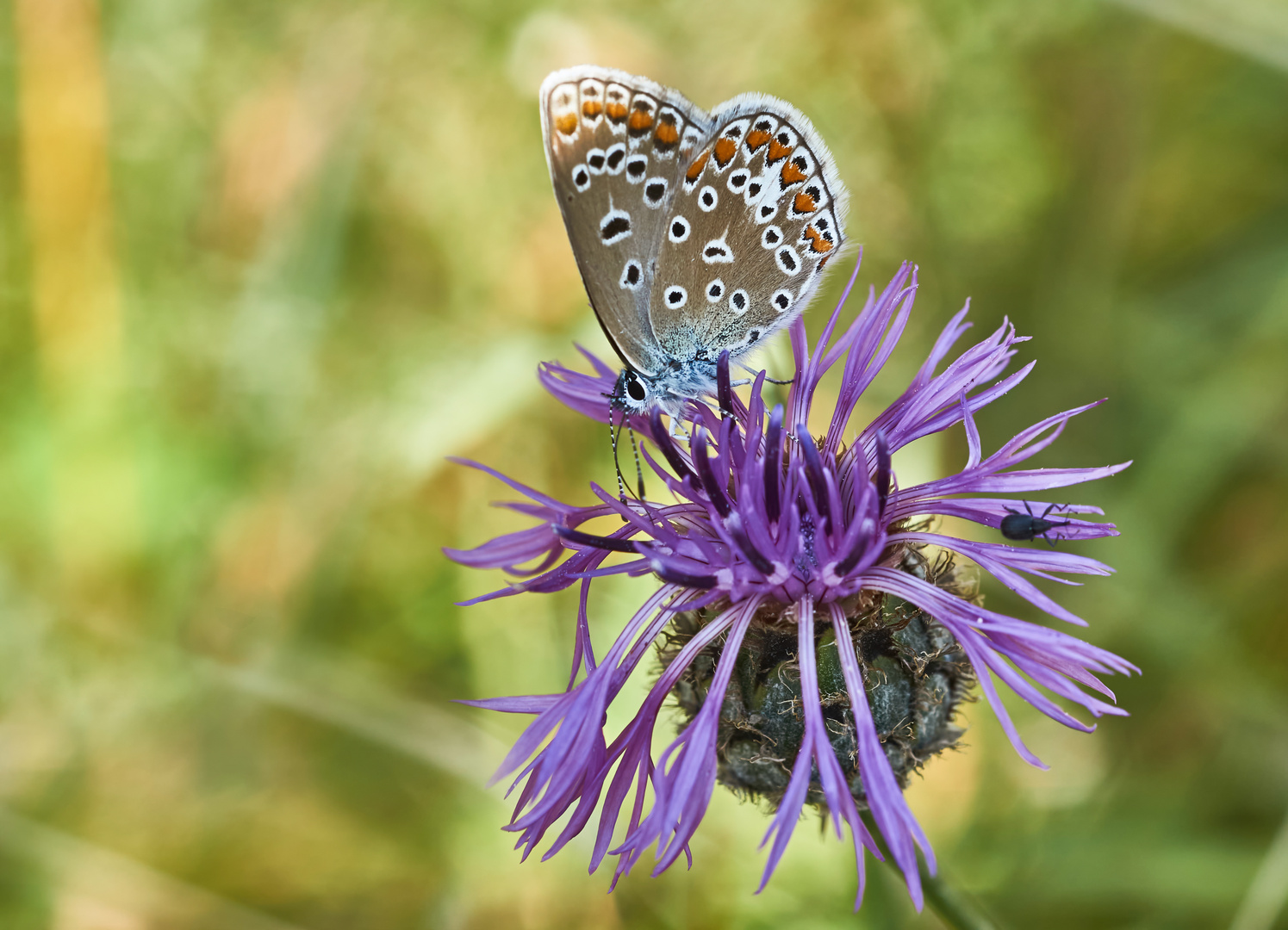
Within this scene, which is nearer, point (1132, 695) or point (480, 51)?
point (1132, 695)

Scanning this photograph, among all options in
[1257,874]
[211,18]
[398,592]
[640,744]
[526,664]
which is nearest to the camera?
[640,744]

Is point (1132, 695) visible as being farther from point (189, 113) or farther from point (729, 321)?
point (189, 113)

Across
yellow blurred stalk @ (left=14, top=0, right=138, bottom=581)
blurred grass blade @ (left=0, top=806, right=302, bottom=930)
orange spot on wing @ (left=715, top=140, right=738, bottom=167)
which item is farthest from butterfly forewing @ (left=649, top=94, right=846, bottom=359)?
yellow blurred stalk @ (left=14, top=0, right=138, bottom=581)

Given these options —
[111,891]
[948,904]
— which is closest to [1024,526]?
[948,904]

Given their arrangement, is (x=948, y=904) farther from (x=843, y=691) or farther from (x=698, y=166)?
(x=698, y=166)

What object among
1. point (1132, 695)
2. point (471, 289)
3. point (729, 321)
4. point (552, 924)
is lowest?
point (552, 924)

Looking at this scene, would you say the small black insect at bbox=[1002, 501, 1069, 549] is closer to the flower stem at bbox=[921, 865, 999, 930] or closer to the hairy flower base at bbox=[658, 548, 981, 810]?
the hairy flower base at bbox=[658, 548, 981, 810]

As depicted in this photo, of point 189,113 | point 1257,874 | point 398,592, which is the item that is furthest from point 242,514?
point 1257,874
